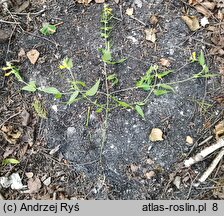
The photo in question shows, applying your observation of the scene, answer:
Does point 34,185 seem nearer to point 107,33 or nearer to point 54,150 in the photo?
point 54,150

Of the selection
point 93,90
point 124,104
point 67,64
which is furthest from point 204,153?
point 67,64

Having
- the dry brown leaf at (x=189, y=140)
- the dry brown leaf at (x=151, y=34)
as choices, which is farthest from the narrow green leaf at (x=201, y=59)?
the dry brown leaf at (x=189, y=140)

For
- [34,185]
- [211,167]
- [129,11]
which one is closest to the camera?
[211,167]

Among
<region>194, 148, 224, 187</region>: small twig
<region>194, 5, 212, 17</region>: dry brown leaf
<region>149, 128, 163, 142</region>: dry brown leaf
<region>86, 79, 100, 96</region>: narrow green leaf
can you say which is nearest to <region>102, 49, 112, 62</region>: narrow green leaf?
<region>86, 79, 100, 96</region>: narrow green leaf

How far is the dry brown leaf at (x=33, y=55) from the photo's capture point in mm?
2695

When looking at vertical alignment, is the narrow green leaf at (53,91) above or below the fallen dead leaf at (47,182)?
above

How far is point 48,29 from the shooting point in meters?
2.71

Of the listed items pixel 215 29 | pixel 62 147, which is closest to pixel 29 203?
pixel 62 147

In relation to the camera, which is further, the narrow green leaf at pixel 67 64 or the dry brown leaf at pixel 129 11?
the dry brown leaf at pixel 129 11

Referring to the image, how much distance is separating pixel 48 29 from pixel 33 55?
21cm

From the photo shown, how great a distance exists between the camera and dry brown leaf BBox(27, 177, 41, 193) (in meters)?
2.57

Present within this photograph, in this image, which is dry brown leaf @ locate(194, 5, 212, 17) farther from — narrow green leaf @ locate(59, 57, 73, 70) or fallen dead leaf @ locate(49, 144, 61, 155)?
fallen dead leaf @ locate(49, 144, 61, 155)

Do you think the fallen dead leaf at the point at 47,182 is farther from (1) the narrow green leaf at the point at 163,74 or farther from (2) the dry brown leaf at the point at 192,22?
(2) the dry brown leaf at the point at 192,22

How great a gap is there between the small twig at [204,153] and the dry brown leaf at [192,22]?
30.1 inches
